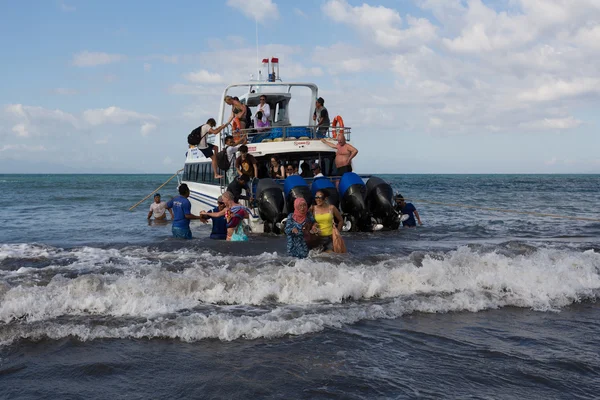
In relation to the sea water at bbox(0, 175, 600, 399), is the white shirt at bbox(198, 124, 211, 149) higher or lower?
higher

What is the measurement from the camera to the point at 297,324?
6.36 meters

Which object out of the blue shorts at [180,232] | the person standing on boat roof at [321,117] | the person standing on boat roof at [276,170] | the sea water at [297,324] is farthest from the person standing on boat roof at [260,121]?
the sea water at [297,324]

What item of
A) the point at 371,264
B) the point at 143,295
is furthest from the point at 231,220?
the point at 143,295

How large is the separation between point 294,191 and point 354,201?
1.62 meters

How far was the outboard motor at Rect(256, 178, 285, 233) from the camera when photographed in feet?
Answer: 41.8

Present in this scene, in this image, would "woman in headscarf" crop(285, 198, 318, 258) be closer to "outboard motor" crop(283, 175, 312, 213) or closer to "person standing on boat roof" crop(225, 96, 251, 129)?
"outboard motor" crop(283, 175, 312, 213)

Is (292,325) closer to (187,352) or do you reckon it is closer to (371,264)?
(187,352)

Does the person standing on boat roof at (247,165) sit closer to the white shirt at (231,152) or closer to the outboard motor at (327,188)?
the white shirt at (231,152)

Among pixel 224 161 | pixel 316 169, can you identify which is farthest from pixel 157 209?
pixel 316 169

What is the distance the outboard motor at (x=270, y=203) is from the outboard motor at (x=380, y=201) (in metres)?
2.41

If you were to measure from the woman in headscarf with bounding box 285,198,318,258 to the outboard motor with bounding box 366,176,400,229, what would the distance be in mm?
4735

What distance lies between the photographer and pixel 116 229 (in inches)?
669

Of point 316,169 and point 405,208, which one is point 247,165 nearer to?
point 316,169

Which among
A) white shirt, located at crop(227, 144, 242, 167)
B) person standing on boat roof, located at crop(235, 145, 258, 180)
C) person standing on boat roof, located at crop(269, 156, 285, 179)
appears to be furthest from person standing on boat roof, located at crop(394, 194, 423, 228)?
white shirt, located at crop(227, 144, 242, 167)
